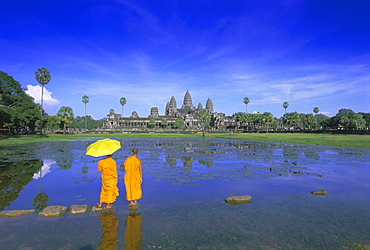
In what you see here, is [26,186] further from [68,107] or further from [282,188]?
[68,107]

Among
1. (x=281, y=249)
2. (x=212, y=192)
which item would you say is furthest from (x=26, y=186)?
(x=281, y=249)

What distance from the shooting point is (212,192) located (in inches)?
377

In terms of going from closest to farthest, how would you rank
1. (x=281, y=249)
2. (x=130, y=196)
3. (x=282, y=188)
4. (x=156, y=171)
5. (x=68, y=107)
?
(x=281, y=249) → (x=130, y=196) → (x=282, y=188) → (x=156, y=171) → (x=68, y=107)

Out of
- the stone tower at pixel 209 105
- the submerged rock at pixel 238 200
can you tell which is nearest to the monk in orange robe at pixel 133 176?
the submerged rock at pixel 238 200

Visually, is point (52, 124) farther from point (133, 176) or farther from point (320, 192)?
point (320, 192)

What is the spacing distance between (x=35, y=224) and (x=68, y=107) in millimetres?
78745

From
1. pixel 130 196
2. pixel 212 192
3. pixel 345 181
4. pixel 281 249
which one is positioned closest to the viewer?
pixel 281 249

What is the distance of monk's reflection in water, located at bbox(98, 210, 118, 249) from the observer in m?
5.27

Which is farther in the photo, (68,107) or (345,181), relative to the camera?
(68,107)

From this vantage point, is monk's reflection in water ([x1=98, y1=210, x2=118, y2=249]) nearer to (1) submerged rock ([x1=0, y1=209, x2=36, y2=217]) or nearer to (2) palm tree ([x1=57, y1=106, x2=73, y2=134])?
(1) submerged rock ([x1=0, y1=209, x2=36, y2=217])

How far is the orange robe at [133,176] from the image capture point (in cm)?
745

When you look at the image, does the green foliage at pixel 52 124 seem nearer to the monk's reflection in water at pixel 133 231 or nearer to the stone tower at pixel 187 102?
the stone tower at pixel 187 102

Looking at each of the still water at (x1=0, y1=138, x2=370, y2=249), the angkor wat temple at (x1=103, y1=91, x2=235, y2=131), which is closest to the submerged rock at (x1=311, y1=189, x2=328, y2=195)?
the still water at (x1=0, y1=138, x2=370, y2=249)

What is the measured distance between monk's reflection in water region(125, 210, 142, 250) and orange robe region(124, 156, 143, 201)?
531 millimetres
